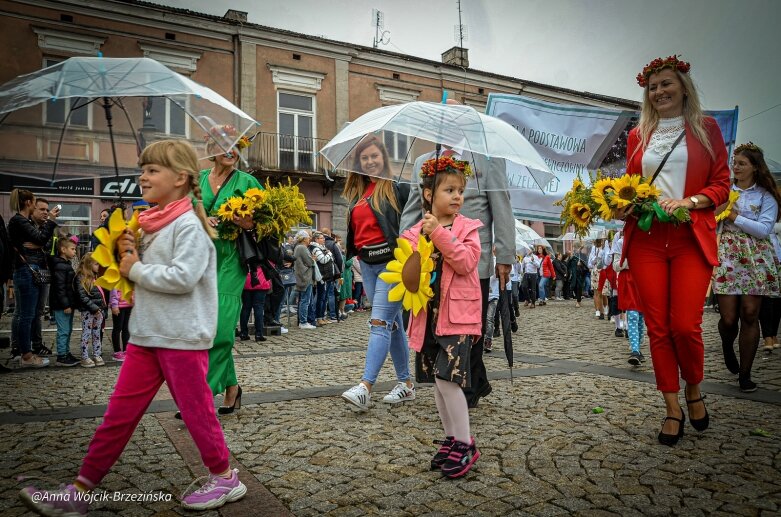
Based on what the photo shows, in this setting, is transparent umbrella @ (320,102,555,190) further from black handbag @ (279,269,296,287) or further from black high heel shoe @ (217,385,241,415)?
black handbag @ (279,269,296,287)

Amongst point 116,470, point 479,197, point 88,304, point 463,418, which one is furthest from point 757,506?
point 88,304

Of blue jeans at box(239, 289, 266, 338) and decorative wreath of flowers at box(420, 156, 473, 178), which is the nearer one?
decorative wreath of flowers at box(420, 156, 473, 178)

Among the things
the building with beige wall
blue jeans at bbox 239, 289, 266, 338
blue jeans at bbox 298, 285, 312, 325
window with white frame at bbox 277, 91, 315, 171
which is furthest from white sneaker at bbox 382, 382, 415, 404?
window with white frame at bbox 277, 91, 315, 171

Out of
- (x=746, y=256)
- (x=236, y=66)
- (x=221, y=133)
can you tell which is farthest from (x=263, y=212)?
(x=236, y=66)

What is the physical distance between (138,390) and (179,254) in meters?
0.62

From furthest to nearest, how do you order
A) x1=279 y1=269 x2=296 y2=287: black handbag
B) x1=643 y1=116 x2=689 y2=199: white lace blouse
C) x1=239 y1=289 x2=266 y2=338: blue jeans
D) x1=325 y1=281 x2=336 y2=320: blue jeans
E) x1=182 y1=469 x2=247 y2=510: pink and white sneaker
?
x1=325 y1=281 x2=336 y2=320: blue jeans < x1=279 y1=269 x2=296 y2=287: black handbag < x1=239 y1=289 x2=266 y2=338: blue jeans < x1=643 y1=116 x2=689 y2=199: white lace blouse < x1=182 y1=469 x2=247 y2=510: pink and white sneaker

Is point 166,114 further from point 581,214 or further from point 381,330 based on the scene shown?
point 581,214

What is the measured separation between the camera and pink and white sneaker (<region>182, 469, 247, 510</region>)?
2.56 meters

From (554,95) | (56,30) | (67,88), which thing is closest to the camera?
(67,88)

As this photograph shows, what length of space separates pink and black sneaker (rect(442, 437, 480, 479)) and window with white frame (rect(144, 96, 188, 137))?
2287mm

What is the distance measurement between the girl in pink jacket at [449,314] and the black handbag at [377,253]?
1160 millimetres

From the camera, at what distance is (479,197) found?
14.1 ft

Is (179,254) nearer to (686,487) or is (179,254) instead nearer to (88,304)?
(686,487)

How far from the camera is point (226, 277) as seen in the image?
159 inches
